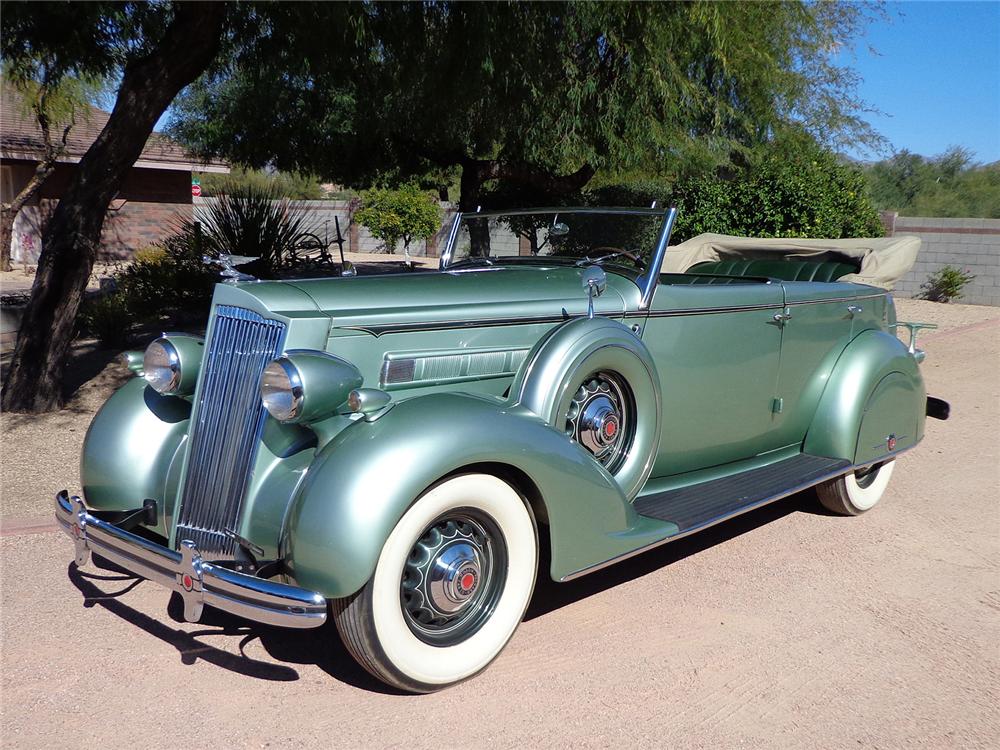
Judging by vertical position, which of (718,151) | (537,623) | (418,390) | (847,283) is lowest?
(537,623)

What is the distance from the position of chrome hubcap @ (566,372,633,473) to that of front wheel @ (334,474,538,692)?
0.60m

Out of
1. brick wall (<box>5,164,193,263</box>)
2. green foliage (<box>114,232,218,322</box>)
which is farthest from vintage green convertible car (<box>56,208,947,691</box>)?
brick wall (<box>5,164,193,263</box>)

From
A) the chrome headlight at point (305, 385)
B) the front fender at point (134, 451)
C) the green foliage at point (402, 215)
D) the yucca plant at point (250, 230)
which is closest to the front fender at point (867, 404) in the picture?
the chrome headlight at point (305, 385)

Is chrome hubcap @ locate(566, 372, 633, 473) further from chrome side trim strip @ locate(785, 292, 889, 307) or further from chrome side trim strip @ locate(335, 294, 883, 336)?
chrome side trim strip @ locate(785, 292, 889, 307)

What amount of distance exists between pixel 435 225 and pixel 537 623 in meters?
22.4

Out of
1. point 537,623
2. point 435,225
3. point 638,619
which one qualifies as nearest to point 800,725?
point 638,619

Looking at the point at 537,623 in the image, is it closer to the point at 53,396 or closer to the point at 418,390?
the point at 418,390

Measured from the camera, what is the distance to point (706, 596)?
3.81m

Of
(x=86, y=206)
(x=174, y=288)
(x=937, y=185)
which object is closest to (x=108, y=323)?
(x=174, y=288)

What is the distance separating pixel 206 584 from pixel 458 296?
4.58 feet

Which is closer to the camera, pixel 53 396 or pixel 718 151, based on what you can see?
pixel 53 396

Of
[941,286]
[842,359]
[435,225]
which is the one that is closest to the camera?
[842,359]

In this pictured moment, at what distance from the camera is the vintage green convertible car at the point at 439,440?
8.84 ft

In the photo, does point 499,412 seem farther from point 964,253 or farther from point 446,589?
point 964,253
